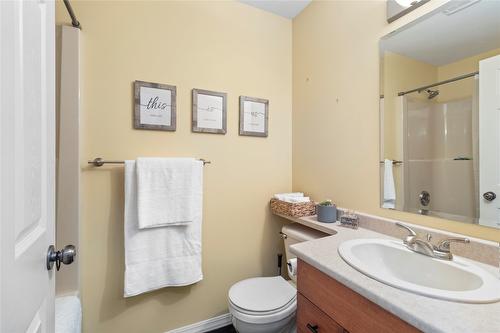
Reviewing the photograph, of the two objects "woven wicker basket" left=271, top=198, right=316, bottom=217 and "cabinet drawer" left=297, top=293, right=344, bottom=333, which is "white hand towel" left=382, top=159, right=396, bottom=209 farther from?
"cabinet drawer" left=297, top=293, right=344, bottom=333

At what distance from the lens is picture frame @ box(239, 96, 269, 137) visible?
1.73m

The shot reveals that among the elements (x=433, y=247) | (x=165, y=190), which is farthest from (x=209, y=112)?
(x=433, y=247)

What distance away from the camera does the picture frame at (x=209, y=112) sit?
1.56 m

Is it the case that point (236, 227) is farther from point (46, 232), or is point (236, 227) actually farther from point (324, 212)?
point (46, 232)

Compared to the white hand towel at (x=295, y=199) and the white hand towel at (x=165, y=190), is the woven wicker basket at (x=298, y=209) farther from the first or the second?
the white hand towel at (x=165, y=190)

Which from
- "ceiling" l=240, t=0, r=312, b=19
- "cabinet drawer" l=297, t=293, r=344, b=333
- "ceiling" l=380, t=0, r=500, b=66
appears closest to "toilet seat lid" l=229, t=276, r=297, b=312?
"cabinet drawer" l=297, t=293, r=344, b=333

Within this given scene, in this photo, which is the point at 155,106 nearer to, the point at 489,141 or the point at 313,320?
the point at 313,320

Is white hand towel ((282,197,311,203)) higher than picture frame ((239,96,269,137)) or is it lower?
lower

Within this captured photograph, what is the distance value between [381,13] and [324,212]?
3.85ft

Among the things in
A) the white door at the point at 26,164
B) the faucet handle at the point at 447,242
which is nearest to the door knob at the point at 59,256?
the white door at the point at 26,164

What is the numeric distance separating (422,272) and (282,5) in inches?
76.5

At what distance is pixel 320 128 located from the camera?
1.64 m

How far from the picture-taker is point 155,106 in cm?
145

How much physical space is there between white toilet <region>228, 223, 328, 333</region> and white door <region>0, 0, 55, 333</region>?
85cm
